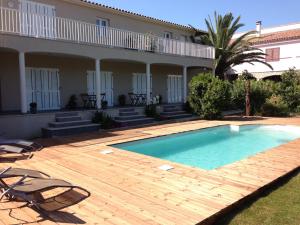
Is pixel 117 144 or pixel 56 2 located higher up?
pixel 56 2

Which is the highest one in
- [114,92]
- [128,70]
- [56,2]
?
[56,2]

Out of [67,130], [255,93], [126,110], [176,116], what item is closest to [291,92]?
[255,93]

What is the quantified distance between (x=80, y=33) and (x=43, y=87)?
3211 millimetres

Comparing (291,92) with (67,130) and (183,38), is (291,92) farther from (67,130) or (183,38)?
(67,130)

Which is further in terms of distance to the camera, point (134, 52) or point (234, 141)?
point (134, 52)

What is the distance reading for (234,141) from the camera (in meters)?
12.6

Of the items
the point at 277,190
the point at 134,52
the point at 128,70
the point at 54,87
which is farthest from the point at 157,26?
the point at 277,190

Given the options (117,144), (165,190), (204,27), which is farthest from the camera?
(204,27)

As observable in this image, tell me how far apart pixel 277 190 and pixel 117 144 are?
5743mm

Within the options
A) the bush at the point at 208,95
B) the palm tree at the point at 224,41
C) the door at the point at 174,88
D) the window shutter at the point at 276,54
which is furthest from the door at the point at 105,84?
the window shutter at the point at 276,54

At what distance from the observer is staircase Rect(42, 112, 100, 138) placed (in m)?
12.1

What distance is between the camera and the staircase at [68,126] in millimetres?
12129

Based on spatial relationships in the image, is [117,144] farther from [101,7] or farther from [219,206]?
[101,7]

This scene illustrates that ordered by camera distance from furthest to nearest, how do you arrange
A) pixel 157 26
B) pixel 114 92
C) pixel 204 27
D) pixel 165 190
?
1. pixel 204 27
2. pixel 157 26
3. pixel 114 92
4. pixel 165 190
